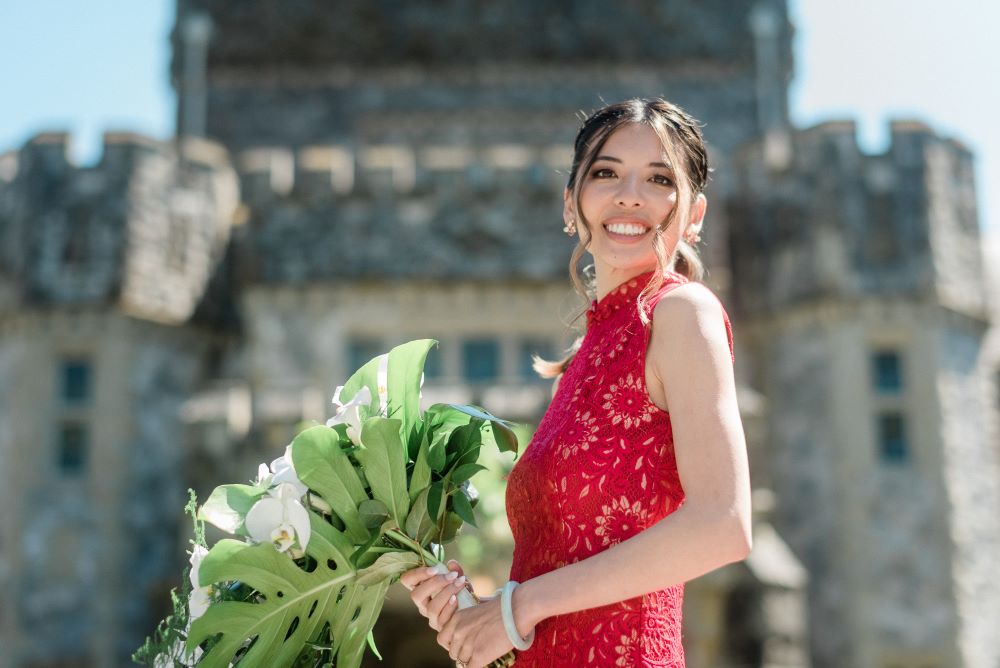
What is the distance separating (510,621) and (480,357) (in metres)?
7.90

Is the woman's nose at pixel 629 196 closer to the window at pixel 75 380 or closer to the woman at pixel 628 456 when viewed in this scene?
the woman at pixel 628 456

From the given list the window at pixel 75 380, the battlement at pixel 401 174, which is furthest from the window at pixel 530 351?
the window at pixel 75 380

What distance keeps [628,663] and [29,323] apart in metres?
8.85

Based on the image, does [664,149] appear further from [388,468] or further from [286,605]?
[286,605]

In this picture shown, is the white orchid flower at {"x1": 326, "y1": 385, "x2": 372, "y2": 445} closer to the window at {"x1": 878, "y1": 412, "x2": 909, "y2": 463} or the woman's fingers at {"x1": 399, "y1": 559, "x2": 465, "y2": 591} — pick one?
the woman's fingers at {"x1": 399, "y1": 559, "x2": 465, "y2": 591}

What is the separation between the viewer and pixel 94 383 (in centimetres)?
942

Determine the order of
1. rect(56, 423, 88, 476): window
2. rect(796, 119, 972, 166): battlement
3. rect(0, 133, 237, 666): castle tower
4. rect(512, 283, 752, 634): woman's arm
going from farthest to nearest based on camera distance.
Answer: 1. rect(796, 119, 972, 166): battlement
2. rect(56, 423, 88, 476): window
3. rect(0, 133, 237, 666): castle tower
4. rect(512, 283, 752, 634): woman's arm

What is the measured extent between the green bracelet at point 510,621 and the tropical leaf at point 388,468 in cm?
25

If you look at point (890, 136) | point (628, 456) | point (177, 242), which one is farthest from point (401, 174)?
point (628, 456)

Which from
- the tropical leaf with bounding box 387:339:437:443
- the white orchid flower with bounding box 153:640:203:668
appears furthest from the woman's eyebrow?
the white orchid flower with bounding box 153:640:203:668

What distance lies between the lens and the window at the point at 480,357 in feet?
31.4

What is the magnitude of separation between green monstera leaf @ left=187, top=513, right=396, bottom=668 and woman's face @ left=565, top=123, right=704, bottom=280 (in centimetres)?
71

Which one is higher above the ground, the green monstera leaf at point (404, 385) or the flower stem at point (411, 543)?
the green monstera leaf at point (404, 385)

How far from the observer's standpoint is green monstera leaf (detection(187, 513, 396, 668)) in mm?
1835
